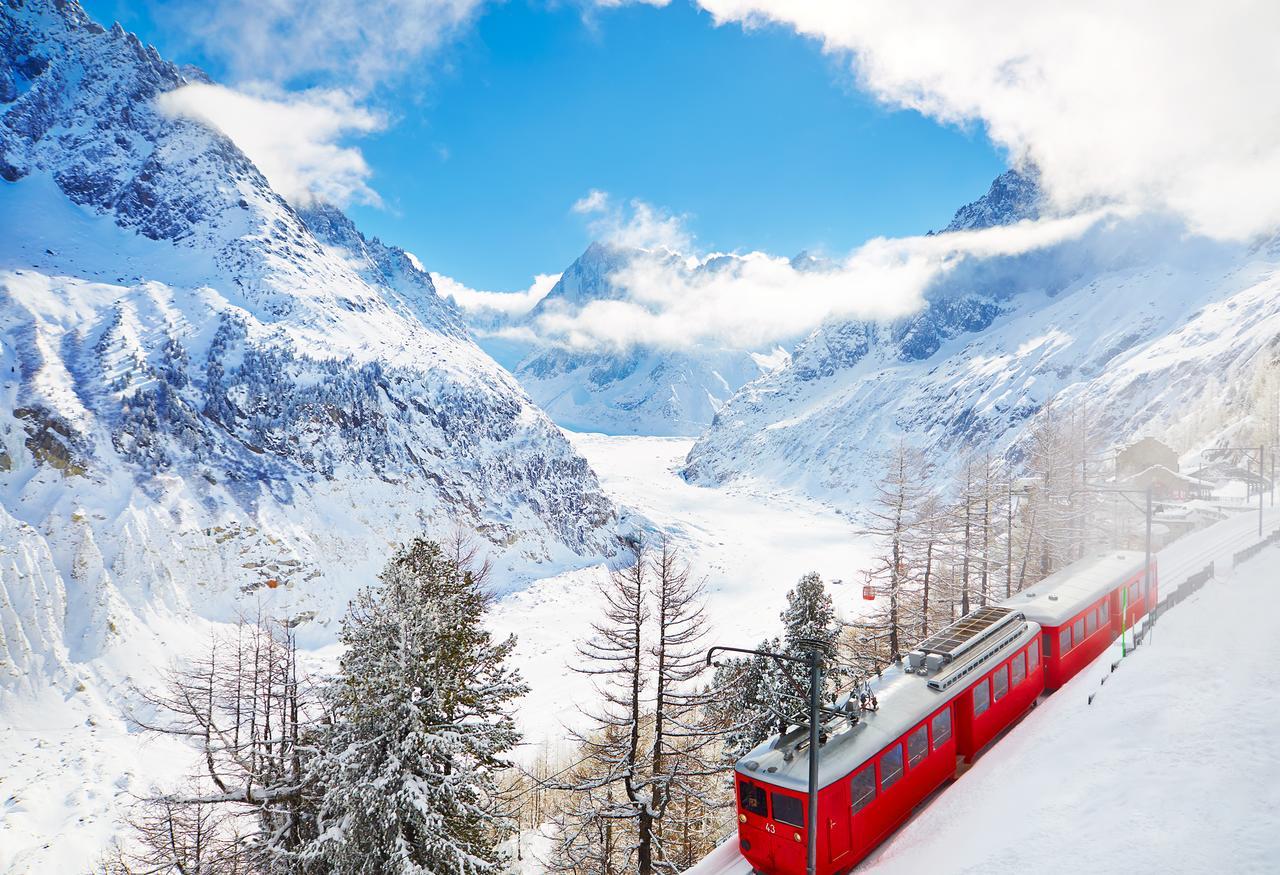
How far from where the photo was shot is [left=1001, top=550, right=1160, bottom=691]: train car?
18.7m

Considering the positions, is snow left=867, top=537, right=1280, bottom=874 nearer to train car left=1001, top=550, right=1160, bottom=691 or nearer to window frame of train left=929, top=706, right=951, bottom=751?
window frame of train left=929, top=706, right=951, bottom=751

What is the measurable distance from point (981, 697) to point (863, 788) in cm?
565

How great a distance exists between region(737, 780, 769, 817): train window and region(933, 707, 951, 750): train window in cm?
500

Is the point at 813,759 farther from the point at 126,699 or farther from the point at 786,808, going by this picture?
the point at 126,699

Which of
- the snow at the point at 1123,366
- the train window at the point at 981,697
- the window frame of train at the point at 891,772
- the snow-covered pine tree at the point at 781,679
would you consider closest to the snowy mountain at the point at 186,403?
the snow-covered pine tree at the point at 781,679

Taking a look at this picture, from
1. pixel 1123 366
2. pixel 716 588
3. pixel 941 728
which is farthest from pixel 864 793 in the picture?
pixel 1123 366

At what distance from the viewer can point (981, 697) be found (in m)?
Result: 15.6

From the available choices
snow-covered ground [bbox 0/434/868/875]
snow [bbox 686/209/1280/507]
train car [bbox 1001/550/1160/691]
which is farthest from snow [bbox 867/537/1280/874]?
snow [bbox 686/209/1280/507]

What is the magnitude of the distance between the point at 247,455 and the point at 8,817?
38.1m

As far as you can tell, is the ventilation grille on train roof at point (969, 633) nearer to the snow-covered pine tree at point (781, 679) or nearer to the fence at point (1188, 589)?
the fence at point (1188, 589)

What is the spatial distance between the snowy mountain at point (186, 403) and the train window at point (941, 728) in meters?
44.7

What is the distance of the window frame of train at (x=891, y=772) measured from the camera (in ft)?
40.9

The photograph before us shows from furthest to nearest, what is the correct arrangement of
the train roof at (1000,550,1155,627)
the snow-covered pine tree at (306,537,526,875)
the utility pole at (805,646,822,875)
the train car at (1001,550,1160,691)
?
the train roof at (1000,550,1155,627)
the train car at (1001,550,1160,691)
the snow-covered pine tree at (306,537,526,875)
the utility pole at (805,646,822,875)

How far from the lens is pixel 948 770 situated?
14.7m
